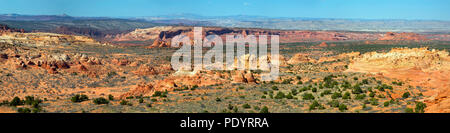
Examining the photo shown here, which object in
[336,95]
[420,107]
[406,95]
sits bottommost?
[336,95]

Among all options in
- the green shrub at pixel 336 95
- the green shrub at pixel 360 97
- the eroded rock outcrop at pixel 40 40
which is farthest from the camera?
the eroded rock outcrop at pixel 40 40

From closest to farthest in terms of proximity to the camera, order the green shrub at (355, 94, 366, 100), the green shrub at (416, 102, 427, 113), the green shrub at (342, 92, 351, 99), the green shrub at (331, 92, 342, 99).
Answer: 1. the green shrub at (416, 102, 427, 113)
2. the green shrub at (355, 94, 366, 100)
3. the green shrub at (342, 92, 351, 99)
4. the green shrub at (331, 92, 342, 99)

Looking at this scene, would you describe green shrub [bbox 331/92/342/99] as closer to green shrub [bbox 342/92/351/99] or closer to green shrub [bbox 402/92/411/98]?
green shrub [bbox 342/92/351/99]

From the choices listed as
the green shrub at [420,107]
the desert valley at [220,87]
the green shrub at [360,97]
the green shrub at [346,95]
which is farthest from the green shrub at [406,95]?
the green shrub at [420,107]

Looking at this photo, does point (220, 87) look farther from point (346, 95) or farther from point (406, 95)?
point (406, 95)

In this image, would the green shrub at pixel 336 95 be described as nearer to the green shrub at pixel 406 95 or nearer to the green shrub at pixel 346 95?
the green shrub at pixel 346 95


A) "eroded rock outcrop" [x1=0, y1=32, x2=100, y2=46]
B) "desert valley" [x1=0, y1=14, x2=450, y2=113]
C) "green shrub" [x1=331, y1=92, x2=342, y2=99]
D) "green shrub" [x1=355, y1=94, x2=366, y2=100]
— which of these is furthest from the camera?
"eroded rock outcrop" [x1=0, y1=32, x2=100, y2=46]

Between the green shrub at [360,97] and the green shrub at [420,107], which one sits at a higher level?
the green shrub at [420,107]

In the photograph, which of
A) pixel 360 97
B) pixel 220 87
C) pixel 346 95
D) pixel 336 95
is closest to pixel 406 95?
pixel 360 97

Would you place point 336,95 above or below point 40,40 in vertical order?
below

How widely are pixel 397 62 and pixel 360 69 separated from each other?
3.36 meters

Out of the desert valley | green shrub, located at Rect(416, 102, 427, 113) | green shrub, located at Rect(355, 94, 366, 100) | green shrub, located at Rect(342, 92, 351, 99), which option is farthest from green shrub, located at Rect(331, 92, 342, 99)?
green shrub, located at Rect(416, 102, 427, 113)

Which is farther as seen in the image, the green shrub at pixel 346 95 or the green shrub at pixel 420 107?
the green shrub at pixel 346 95

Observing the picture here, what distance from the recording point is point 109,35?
17488 cm
